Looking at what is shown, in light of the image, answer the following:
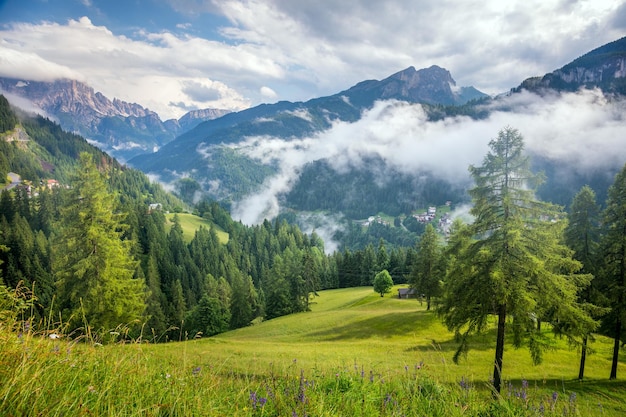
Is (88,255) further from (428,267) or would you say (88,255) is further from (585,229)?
(428,267)

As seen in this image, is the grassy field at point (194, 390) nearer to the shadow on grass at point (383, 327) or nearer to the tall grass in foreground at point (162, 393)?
the tall grass in foreground at point (162, 393)

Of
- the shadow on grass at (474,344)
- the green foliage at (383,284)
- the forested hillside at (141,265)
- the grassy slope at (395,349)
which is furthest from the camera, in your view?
the green foliage at (383,284)

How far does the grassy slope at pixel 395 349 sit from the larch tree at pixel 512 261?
265 centimetres

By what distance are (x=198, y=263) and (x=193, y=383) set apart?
10487 centimetres

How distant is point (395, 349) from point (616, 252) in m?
18.4

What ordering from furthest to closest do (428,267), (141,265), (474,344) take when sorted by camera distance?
1. (141,265)
2. (428,267)
3. (474,344)

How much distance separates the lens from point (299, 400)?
435 centimetres

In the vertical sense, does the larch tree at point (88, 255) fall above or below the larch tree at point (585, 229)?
below

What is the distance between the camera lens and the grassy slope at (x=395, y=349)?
65.5 feet

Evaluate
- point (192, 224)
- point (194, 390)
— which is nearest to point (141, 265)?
point (192, 224)

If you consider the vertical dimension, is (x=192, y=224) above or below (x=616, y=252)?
below

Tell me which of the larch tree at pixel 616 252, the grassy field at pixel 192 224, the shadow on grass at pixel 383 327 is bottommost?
the shadow on grass at pixel 383 327

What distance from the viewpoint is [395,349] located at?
1209 inches

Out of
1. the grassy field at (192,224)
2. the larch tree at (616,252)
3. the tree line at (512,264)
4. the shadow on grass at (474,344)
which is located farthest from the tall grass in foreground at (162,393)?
the grassy field at (192,224)
